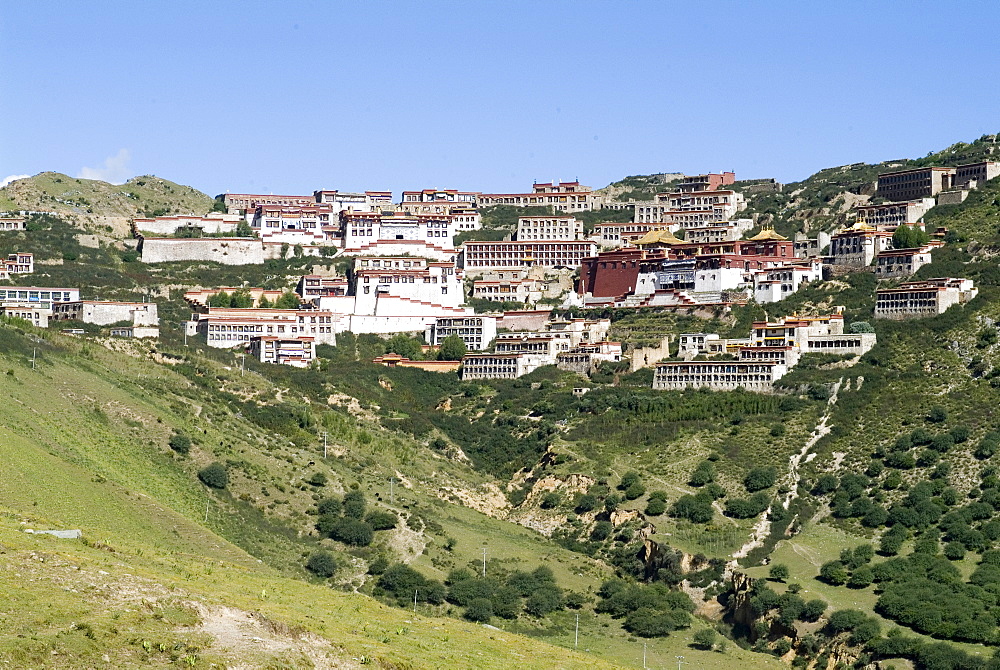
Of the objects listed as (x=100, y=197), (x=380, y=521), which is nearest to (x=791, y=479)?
(x=380, y=521)

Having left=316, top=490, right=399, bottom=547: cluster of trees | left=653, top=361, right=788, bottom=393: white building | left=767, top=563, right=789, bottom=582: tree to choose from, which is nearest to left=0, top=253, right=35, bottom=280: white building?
left=653, top=361, right=788, bottom=393: white building

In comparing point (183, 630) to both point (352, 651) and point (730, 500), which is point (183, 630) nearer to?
point (352, 651)

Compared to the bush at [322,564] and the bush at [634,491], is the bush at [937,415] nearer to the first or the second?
the bush at [634,491]

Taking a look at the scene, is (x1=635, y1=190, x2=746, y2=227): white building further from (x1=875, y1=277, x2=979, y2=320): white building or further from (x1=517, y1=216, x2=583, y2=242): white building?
(x1=875, y1=277, x2=979, y2=320): white building

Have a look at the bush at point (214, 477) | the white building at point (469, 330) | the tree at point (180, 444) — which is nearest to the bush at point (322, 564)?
the bush at point (214, 477)

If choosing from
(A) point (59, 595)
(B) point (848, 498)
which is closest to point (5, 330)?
(B) point (848, 498)

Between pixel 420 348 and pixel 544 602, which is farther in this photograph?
pixel 420 348

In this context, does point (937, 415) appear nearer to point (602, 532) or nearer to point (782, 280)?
point (602, 532)
